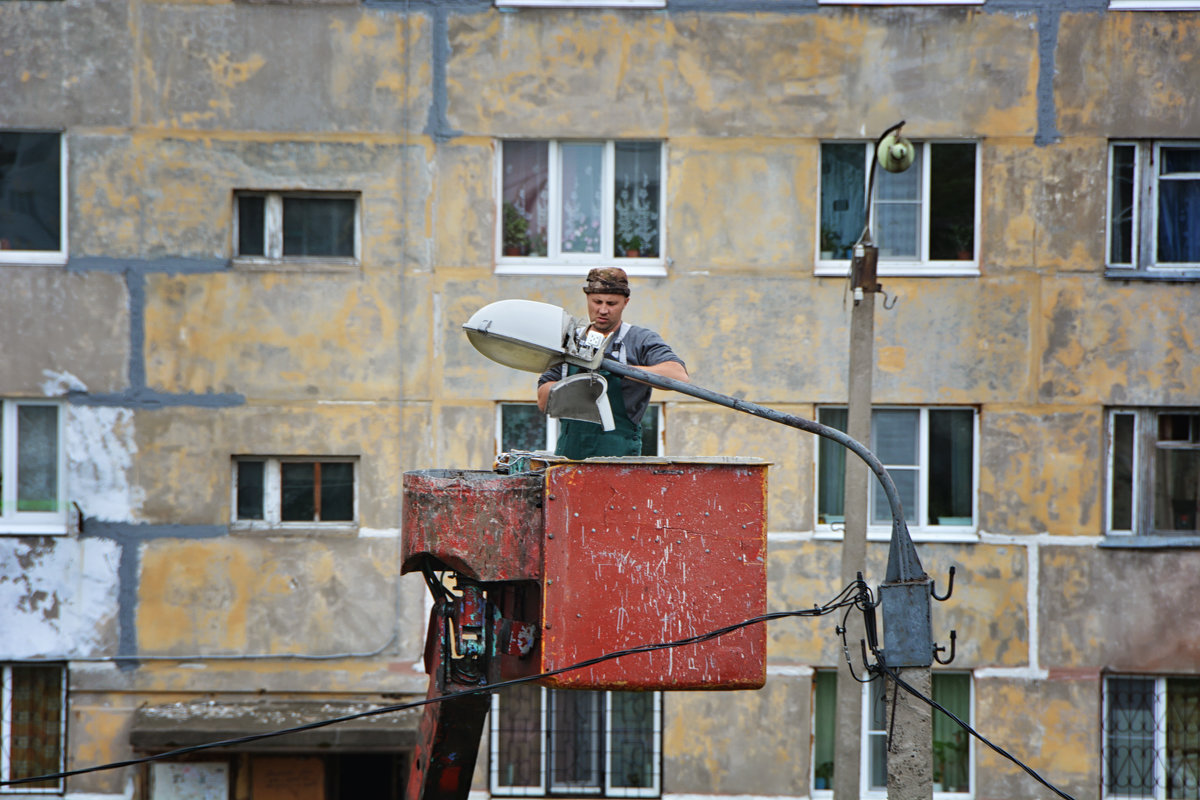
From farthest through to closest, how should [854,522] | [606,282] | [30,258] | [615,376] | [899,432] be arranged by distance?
[899,432]
[30,258]
[854,522]
[606,282]
[615,376]

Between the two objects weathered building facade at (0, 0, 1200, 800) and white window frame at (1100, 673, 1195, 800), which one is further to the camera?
white window frame at (1100, 673, 1195, 800)

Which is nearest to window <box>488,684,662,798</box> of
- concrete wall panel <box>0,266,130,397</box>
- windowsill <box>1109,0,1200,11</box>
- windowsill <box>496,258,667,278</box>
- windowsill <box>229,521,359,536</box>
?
windowsill <box>229,521,359,536</box>

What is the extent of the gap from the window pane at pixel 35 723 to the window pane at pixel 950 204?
419 inches

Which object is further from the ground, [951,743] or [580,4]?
[580,4]

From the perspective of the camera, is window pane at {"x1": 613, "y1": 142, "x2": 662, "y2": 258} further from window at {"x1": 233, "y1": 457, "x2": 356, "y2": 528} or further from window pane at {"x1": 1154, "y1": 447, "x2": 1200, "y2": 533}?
window pane at {"x1": 1154, "y1": 447, "x2": 1200, "y2": 533}

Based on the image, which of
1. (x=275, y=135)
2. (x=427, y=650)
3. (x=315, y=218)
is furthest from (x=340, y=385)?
(x=427, y=650)

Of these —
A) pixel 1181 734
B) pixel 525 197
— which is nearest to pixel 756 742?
pixel 1181 734

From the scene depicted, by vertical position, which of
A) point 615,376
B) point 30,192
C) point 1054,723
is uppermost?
point 30,192

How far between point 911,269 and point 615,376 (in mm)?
7089

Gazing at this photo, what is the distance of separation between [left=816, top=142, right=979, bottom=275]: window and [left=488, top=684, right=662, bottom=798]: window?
5.33 m

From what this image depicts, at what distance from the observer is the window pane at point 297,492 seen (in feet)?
37.7

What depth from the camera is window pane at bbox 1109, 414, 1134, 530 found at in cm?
1141

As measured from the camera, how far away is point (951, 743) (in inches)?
454

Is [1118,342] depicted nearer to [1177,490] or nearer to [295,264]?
[1177,490]
